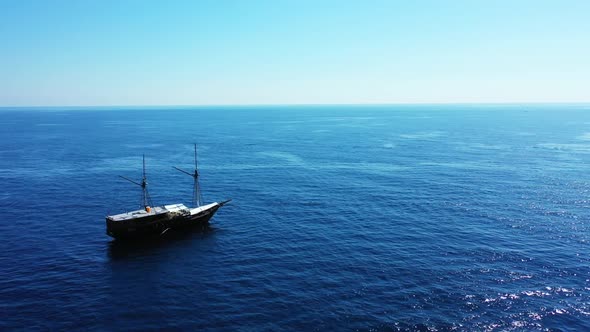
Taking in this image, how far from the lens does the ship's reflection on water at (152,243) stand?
3007 inches

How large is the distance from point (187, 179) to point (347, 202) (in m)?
58.3

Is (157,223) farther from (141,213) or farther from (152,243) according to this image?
(152,243)

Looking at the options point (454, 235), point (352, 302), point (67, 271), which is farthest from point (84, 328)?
point (454, 235)

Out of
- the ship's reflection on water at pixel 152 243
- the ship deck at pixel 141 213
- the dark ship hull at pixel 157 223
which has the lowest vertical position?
the ship's reflection on water at pixel 152 243

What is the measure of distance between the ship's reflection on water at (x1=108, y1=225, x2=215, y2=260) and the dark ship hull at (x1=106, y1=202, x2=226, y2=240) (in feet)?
3.67

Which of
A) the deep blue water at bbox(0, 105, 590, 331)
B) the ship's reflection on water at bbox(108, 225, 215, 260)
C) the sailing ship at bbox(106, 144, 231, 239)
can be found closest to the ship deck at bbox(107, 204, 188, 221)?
the sailing ship at bbox(106, 144, 231, 239)

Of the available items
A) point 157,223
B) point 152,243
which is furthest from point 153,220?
point 152,243

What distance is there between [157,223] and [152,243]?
4.59m

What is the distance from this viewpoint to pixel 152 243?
82.3 meters

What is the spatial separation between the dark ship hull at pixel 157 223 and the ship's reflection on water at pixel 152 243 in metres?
1.12

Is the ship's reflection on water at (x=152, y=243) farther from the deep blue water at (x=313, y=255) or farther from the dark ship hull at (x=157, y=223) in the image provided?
the dark ship hull at (x=157, y=223)

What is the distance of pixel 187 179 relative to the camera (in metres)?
136

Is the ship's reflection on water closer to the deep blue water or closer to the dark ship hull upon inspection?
the deep blue water

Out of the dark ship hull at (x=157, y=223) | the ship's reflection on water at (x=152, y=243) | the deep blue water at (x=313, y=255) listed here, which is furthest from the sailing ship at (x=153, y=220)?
the deep blue water at (x=313, y=255)
